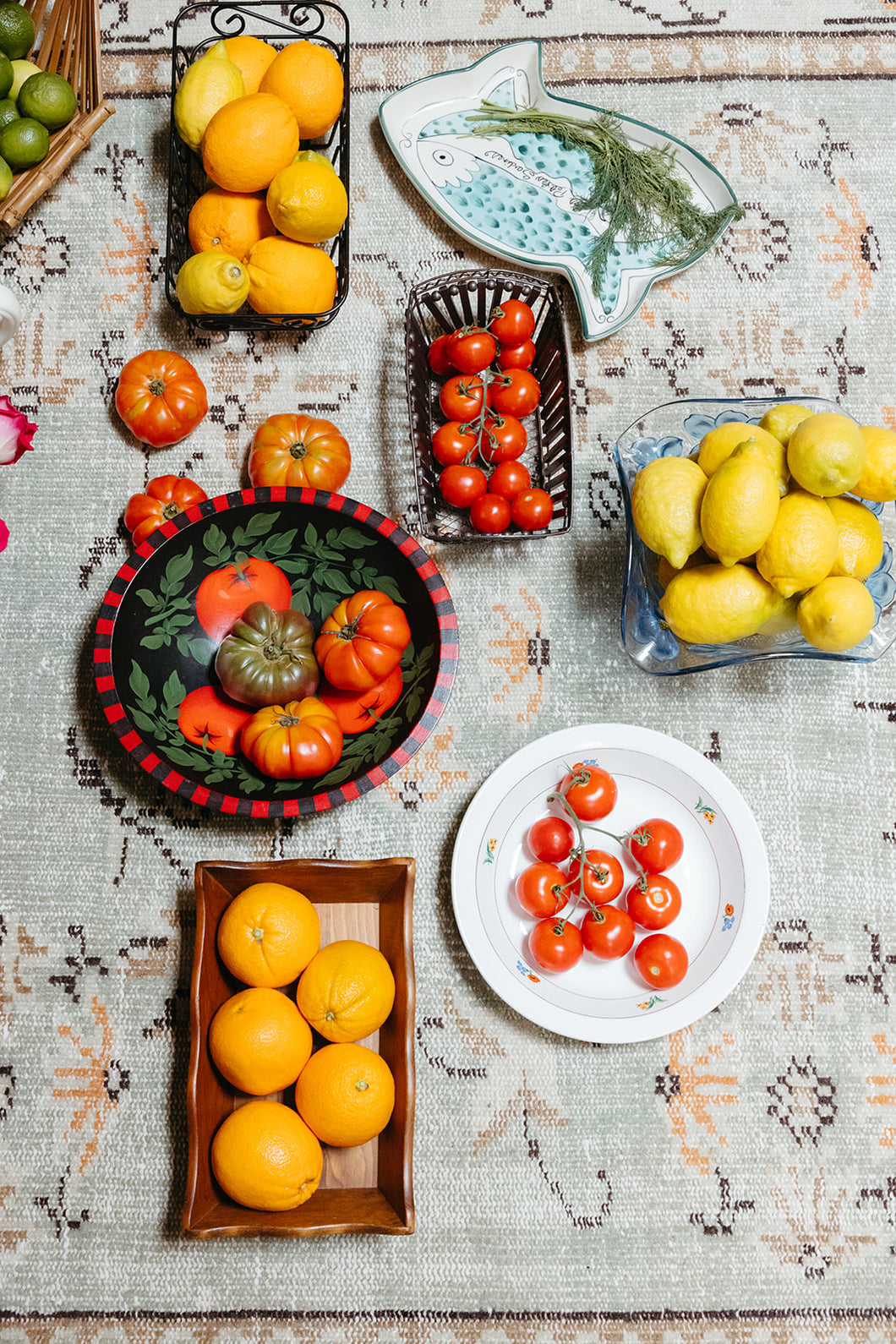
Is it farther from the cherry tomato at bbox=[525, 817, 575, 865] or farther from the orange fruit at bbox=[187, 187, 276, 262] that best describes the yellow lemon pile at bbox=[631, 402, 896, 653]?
the orange fruit at bbox=[187, 187, 276, 262]

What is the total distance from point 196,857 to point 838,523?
2.60ft

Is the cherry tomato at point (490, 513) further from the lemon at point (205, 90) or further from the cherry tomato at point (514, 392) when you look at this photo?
the lemon at point (205, 90)

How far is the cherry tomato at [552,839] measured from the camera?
3.32 feet

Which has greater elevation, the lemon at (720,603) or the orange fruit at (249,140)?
the orange fruit at (249,140)

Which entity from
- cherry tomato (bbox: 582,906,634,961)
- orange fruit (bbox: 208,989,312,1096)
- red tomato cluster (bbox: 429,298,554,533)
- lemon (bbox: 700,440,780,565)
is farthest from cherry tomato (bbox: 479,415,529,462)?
orange fruit (bbox: 208,989,312,1096)

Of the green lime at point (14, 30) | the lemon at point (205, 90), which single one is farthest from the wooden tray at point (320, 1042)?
the green lime at point (14, 30)

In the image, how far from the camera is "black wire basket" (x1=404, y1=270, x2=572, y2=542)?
1062 millimetres

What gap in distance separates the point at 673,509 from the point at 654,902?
17.5 inches

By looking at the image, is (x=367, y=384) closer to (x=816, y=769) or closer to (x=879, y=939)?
(x=816, y=769)

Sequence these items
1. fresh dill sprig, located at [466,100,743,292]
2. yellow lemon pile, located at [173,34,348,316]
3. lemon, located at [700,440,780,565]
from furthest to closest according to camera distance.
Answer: fresh dill sprig, located at [466,100,743,292] < yellow lemon pile, located at [173,34,348,316] < lemon, located at [700,440,780,565]

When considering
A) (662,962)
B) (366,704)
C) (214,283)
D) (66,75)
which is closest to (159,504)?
(214,283)

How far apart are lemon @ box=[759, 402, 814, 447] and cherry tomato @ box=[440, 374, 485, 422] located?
1.09 feet

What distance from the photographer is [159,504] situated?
1.07 metres

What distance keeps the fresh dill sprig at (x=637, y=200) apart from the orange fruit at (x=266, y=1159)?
1045 mm
